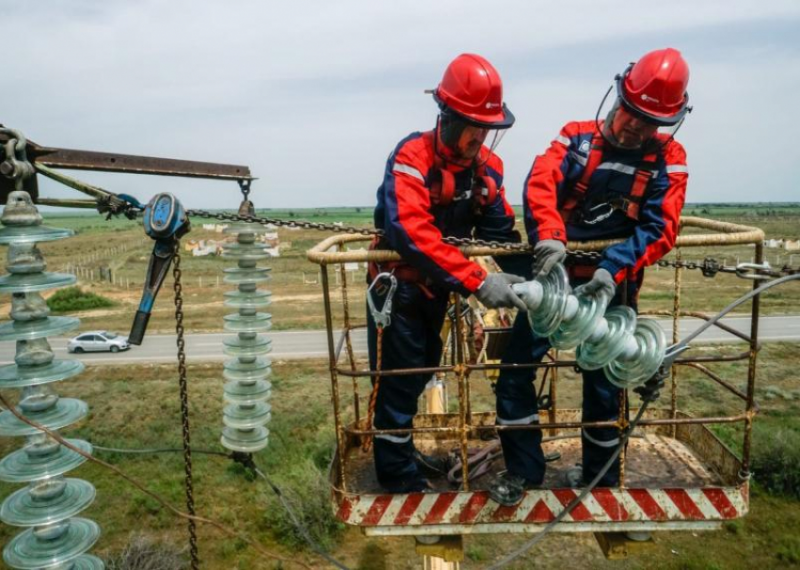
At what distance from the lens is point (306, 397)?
69.7ft

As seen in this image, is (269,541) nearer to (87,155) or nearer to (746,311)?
(87,155)

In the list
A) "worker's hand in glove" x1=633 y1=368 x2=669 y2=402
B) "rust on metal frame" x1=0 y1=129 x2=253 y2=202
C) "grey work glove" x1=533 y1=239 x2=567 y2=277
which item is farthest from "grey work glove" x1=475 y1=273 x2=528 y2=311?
"rust on metal frame" x1=0 y1=129 x2=253 y2=202

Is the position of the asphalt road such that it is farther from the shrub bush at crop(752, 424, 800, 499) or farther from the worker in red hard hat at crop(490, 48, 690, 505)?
the worker in red hard hat at crop(490, 48, 690, 505)

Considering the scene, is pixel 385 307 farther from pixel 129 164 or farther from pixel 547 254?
pixel 129 164

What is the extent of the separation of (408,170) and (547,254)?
3.14 feet

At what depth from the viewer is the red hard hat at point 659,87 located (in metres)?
3.50

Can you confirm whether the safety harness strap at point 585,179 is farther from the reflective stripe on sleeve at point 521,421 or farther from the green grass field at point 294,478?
the green grass field at point 294,478

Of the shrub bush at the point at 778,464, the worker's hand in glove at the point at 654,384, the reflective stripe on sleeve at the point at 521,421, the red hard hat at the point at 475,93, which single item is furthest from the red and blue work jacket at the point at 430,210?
the shrub bush at the point at 778,464

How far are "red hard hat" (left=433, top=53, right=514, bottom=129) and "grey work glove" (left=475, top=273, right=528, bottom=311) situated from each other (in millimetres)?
1010

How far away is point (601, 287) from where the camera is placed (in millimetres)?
3344

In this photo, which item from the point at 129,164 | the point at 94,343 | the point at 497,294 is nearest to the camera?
the point at 497,294

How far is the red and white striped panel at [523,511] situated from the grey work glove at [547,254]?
1.51 metres

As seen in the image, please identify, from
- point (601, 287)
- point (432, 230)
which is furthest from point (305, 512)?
point (601, 287)

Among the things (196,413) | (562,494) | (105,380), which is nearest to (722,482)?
(562,494)
